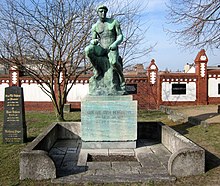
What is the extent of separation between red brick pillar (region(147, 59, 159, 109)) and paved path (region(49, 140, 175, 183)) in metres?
12.2

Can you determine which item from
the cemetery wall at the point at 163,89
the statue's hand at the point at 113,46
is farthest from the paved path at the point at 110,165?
the cemetery wall at the point at 163,89

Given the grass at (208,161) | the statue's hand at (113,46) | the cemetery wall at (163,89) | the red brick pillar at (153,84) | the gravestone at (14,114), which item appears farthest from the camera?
the red brick pillar at (153,84)

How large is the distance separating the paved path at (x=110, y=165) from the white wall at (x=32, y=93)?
12.2 m

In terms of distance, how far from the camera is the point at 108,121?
236 inches

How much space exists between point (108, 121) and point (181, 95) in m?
13.9

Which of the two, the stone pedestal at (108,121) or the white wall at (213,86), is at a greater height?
the white wall at (213,86)

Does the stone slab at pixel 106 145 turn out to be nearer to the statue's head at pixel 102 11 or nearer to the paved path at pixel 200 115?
the statue's head at pixel 102 11

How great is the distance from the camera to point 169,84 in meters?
18.8

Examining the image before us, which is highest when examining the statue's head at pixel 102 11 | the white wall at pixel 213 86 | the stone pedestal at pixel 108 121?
the statue's head at pixel 102 11

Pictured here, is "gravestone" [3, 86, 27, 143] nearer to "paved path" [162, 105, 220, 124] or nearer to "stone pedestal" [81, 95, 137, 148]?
"stone pedestal" [81, 95, 137, 148]

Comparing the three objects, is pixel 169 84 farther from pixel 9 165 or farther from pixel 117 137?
pixel 9 165

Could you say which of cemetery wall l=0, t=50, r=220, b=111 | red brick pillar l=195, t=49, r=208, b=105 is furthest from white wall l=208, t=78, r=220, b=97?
red brick pillar l=195, t=49, r=208, b=105

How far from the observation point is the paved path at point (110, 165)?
4270 millimetres

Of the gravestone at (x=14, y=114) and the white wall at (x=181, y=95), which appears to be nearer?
the gravestone at (x=14, y=114)
